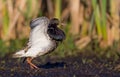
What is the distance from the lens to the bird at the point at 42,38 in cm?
761

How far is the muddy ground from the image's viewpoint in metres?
7.68

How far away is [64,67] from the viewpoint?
8.41 meters

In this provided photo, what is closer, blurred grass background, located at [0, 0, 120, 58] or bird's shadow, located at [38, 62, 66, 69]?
bird's shadow, located at [38, 62, 66, 69]

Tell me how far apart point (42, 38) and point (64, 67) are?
37.8 inches

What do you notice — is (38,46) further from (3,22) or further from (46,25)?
(3,22)

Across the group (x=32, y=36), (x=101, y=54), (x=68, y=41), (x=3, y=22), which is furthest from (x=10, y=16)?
(x=32, y=36)

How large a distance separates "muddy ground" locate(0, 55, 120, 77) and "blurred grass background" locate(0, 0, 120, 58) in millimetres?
517

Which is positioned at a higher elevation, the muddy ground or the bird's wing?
the bird's wing

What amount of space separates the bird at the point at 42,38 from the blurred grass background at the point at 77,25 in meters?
2.04

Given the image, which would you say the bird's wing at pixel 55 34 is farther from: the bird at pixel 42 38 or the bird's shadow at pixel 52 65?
the bird's shadow at pixel 52 65

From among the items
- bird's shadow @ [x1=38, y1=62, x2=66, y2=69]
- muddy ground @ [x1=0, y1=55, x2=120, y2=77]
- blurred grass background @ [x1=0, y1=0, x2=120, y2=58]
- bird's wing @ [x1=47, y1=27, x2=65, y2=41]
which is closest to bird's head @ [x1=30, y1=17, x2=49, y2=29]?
bird's wing @ [x1=47, y1=27, x2=65, y2=41]

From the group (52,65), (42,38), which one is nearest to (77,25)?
(52,65)

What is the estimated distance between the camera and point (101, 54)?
9.97 metres

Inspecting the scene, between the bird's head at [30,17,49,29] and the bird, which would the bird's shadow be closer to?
the bird
